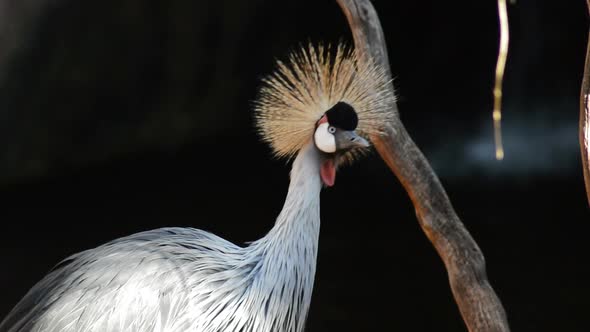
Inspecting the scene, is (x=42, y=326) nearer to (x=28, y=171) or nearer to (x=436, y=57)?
(x=28, y=171)

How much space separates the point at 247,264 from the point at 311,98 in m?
0.44

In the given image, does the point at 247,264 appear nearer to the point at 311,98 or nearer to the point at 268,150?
the point at 311,98

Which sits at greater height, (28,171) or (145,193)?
(28,171)

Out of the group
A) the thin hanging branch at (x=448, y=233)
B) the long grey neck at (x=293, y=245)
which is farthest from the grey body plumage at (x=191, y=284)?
the thin hanging branch at (x=448, y=233)

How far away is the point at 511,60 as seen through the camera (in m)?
4.46

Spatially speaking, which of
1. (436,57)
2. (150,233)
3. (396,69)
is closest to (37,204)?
(150,233)

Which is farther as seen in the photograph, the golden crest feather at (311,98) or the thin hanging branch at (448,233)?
the thin hanging branch at (448,233)

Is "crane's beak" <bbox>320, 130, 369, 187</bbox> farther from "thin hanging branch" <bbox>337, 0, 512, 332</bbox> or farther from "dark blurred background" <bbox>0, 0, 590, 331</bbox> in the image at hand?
"dark blurred background" <bbox>0, 0, 590, 331</bbox>

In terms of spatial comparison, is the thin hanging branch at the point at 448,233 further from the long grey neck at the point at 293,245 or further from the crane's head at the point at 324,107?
the long grey neck at the point at 293,245

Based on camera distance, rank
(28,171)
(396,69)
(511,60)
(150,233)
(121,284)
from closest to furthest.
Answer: (121,284)
(150,233)
(28,171)
(396,69)
(511,60)

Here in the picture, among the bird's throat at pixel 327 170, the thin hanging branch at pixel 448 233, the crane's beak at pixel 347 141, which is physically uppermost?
the crane's beak at pixel 347 141

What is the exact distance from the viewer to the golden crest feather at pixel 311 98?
190 cm

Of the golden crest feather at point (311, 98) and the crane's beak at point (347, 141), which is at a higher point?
the golden crest feather at point (311, 98)

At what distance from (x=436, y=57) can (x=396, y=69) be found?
0.87 feet
